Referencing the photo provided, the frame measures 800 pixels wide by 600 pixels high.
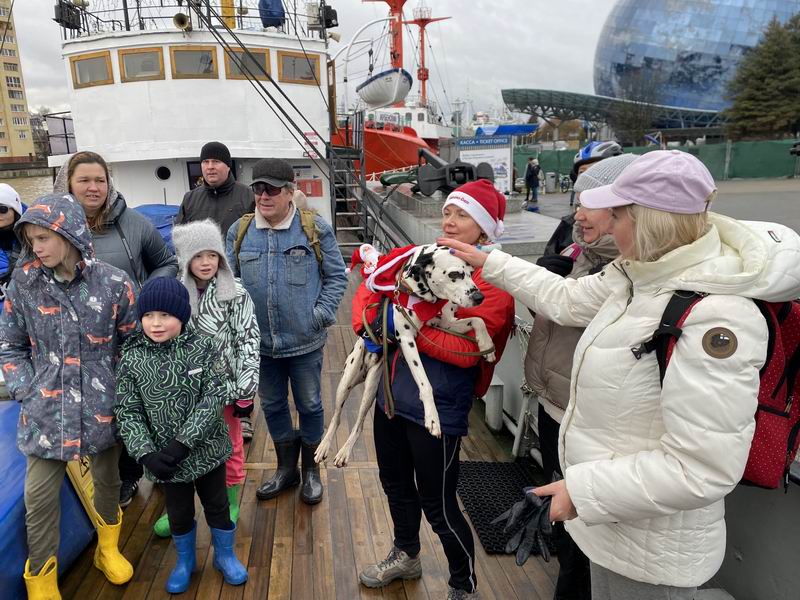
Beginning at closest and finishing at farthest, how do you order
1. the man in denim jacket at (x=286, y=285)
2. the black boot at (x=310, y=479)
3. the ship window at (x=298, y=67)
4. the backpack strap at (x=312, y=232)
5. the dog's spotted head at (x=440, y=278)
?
the dog's spotted head at (x=440, y=278), the man in denim jacket at (x=286, y=285), the backpack strap at (x=312, y=232), the black boot at (x=310, y=479), the ship window at (x=298, y=67)

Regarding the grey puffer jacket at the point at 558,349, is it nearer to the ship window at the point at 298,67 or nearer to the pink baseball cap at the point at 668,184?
Answer: the pink baseball cap at the point at 668,184

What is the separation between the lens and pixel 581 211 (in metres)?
1.99

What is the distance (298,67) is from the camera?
9047 millimetres

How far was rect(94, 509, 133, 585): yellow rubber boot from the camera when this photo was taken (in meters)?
2.52

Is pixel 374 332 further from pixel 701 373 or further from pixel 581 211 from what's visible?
pixel 701 373

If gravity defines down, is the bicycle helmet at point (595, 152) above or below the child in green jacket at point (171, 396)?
above

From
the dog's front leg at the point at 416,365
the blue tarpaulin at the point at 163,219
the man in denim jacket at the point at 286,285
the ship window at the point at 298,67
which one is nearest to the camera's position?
the dog's front leg at the point at 416,365

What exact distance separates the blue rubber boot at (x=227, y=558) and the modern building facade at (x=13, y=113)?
64193 millimetres

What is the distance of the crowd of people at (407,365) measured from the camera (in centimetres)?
125

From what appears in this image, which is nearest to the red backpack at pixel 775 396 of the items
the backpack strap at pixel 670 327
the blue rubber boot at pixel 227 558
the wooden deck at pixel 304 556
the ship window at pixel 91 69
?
the backpack strap at pixel 670 327

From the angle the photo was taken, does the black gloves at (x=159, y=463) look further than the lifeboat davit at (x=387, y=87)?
No

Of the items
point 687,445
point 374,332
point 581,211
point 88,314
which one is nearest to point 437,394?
point 374,332

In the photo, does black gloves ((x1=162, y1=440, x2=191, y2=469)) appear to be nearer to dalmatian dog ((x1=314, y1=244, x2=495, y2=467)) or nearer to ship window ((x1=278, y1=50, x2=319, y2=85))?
dalmatian dog ((x1=314, y1=244, x2=495, y2=467))

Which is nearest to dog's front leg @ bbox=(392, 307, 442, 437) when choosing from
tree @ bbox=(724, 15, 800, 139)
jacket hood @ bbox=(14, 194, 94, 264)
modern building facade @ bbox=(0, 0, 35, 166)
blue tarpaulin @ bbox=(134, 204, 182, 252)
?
jacket hood @ bbox=(14, 194, 94, 264)
